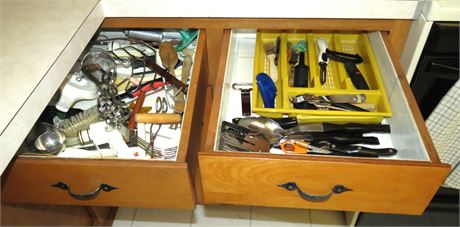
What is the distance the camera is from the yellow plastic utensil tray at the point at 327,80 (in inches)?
29.2

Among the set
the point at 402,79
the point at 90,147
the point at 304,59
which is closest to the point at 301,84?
the point at 304,59

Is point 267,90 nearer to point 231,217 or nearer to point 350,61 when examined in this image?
point 350,61

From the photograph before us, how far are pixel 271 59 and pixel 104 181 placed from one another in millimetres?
495

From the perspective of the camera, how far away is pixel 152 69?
89 centimetres

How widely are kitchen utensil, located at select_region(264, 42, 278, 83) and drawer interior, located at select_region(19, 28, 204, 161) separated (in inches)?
7.2

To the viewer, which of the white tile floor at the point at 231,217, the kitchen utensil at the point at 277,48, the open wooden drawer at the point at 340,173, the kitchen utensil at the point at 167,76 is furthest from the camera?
the white tile floor at the point at 231,217

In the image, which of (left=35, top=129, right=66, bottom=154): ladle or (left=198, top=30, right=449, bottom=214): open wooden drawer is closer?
(left=198, top=30, right=449, bottom=214): open wooden drawer

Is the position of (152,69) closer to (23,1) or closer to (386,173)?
(23,1)

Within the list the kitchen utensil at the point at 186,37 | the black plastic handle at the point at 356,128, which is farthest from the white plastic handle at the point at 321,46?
the kitchen utensil at the point at 186,37

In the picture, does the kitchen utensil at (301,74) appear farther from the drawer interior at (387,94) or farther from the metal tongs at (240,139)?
the metal tongs at (240,139)

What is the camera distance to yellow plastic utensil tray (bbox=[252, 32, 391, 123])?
2.43 ft

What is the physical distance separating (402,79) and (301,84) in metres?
0.21

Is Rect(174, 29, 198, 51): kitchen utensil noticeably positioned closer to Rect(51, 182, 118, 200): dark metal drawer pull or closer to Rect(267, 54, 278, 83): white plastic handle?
Rect(267, 54, 278, 83): white plastic handle

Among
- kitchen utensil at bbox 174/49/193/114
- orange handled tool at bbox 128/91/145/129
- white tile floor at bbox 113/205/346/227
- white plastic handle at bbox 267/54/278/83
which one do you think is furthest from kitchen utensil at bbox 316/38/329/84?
white tile floor at bbox 113/205/346/227
